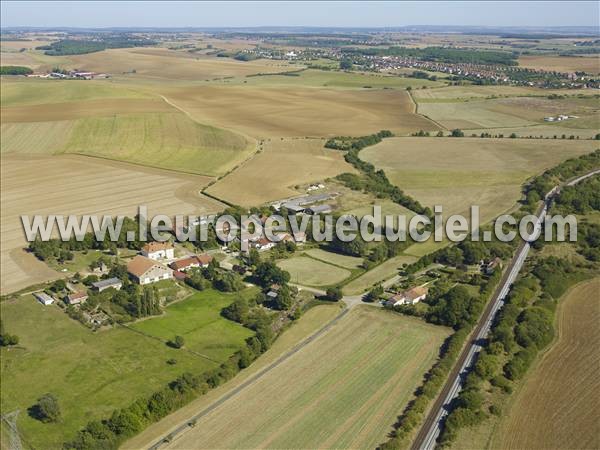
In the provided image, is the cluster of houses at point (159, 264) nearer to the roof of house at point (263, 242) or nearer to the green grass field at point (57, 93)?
the roof of house at point (263, 242)

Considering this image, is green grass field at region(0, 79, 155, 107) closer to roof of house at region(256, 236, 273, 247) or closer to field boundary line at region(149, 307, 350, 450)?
roof of house at region(256, 236, 273, 247)

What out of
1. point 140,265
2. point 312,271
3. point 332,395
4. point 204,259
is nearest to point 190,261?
point 204,259

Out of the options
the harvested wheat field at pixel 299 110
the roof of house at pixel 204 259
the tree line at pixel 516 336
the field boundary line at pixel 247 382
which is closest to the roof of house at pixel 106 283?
the roof of house at pixel 204 259

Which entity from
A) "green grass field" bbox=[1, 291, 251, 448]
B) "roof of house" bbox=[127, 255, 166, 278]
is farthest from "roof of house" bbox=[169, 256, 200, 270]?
"green grass field" bbox=[1, 291, 251, 448]

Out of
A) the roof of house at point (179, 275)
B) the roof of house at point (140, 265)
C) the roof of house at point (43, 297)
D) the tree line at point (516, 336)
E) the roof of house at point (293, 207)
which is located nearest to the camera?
the tree line at point (516, 336)

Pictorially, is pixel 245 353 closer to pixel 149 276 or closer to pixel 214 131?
pixel 149 276

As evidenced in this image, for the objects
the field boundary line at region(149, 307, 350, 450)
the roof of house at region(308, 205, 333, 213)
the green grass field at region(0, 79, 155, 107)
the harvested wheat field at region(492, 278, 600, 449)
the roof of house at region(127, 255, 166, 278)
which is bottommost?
the field boundary line at region(149, 307, 350, 450)

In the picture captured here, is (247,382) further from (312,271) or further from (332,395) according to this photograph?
(312,271)
